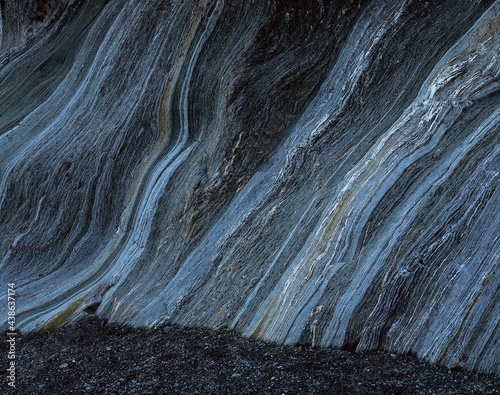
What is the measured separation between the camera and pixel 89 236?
37.9 feet

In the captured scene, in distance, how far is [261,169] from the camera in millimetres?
10742

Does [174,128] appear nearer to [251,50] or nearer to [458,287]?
[251,50]

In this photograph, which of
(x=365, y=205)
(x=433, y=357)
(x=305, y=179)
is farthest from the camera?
(x=305, y=179)

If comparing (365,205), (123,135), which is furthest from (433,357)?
(123,135)

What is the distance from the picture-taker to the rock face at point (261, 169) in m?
8.09

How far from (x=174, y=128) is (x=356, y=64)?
3187 mm

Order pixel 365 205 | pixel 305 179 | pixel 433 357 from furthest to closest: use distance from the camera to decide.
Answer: pixel 305 179 < pixel 365 205 < pixel 433 357

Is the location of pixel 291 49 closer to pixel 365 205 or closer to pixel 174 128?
pixel 174 128

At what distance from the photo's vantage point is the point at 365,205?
29.1ft

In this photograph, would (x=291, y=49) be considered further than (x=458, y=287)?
Yes

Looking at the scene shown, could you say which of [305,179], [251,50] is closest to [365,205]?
[305,179]

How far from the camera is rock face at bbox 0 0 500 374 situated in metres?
8.09

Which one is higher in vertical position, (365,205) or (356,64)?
(356,64)

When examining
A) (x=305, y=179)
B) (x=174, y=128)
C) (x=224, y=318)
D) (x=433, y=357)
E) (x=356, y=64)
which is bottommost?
(x=433, y=357)
